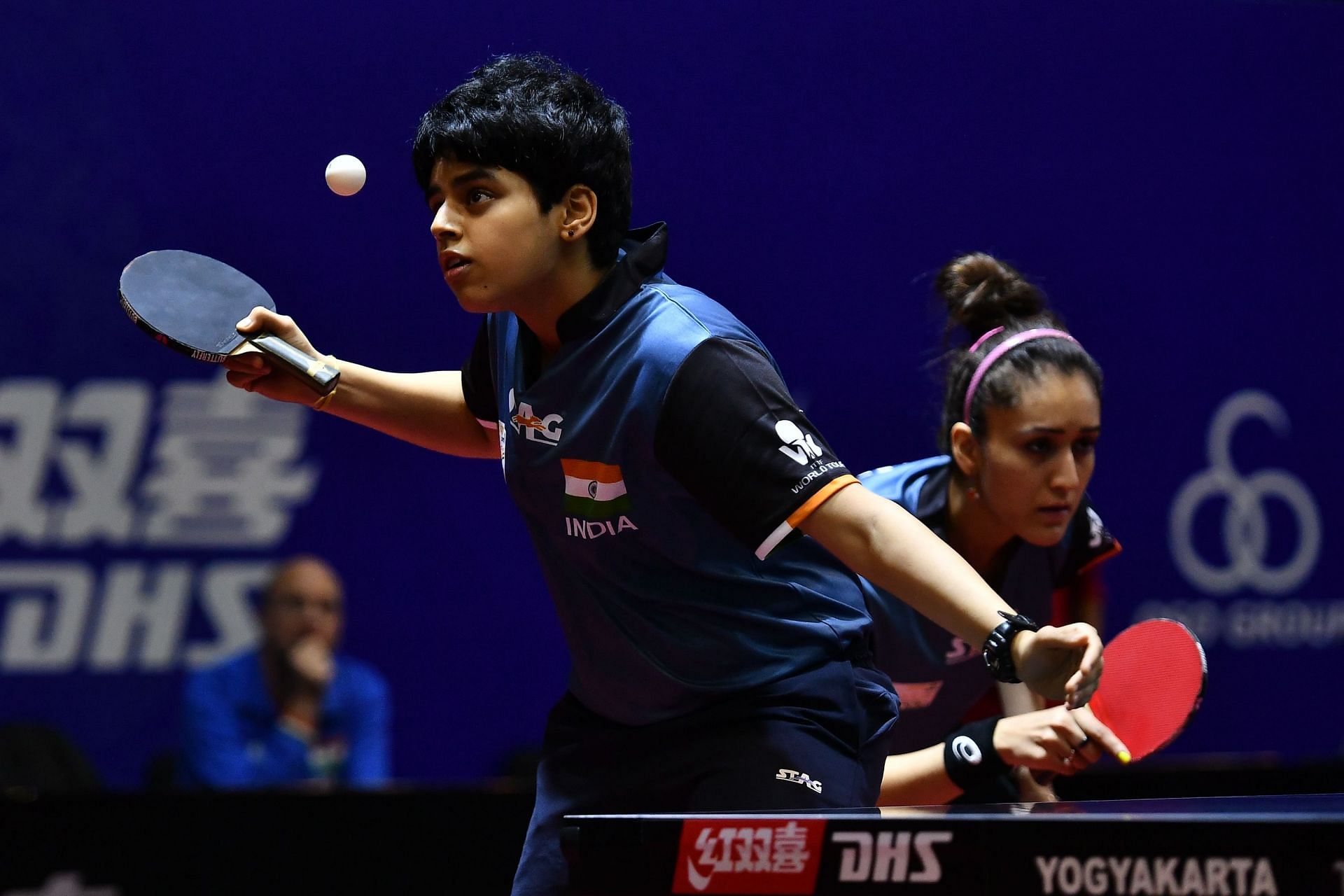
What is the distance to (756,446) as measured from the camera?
183 centimetres

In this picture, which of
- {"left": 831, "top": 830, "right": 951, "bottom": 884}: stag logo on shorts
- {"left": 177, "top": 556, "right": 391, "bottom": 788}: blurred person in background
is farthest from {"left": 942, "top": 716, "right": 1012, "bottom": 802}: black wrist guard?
{"left": 177, "top": 556, "right": 391, "bottom": 788}: blurred person in background

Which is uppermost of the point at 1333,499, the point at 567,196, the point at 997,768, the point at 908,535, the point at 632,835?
the point at 1333,499

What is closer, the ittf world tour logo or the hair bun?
the ittf world tour logo

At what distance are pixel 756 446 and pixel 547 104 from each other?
21.8 inches

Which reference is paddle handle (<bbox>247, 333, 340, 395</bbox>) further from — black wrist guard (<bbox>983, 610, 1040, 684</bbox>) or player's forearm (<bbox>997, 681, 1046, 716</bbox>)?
player's forearm (<bbox>997, 681, 1046, 716</bbox>)

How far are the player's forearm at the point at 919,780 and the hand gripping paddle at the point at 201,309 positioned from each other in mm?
973

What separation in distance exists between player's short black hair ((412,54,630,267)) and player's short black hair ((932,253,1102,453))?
29.2 inches

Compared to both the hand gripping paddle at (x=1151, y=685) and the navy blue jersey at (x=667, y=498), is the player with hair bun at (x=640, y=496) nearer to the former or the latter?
the navy blue jersey at (x=667, y=498)

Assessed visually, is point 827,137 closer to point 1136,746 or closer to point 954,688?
point 954,688

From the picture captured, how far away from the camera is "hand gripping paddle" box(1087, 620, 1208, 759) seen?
1908 mm

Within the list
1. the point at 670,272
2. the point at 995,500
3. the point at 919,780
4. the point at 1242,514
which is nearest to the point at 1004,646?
the point at 919,780

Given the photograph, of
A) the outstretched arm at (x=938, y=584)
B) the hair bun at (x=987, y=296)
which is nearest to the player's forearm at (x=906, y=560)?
the outstretched arm at (x=938, y=584)

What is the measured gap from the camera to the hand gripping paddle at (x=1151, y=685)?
1908 millimetres

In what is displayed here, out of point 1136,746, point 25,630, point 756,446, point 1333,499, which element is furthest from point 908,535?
point 1333,499
